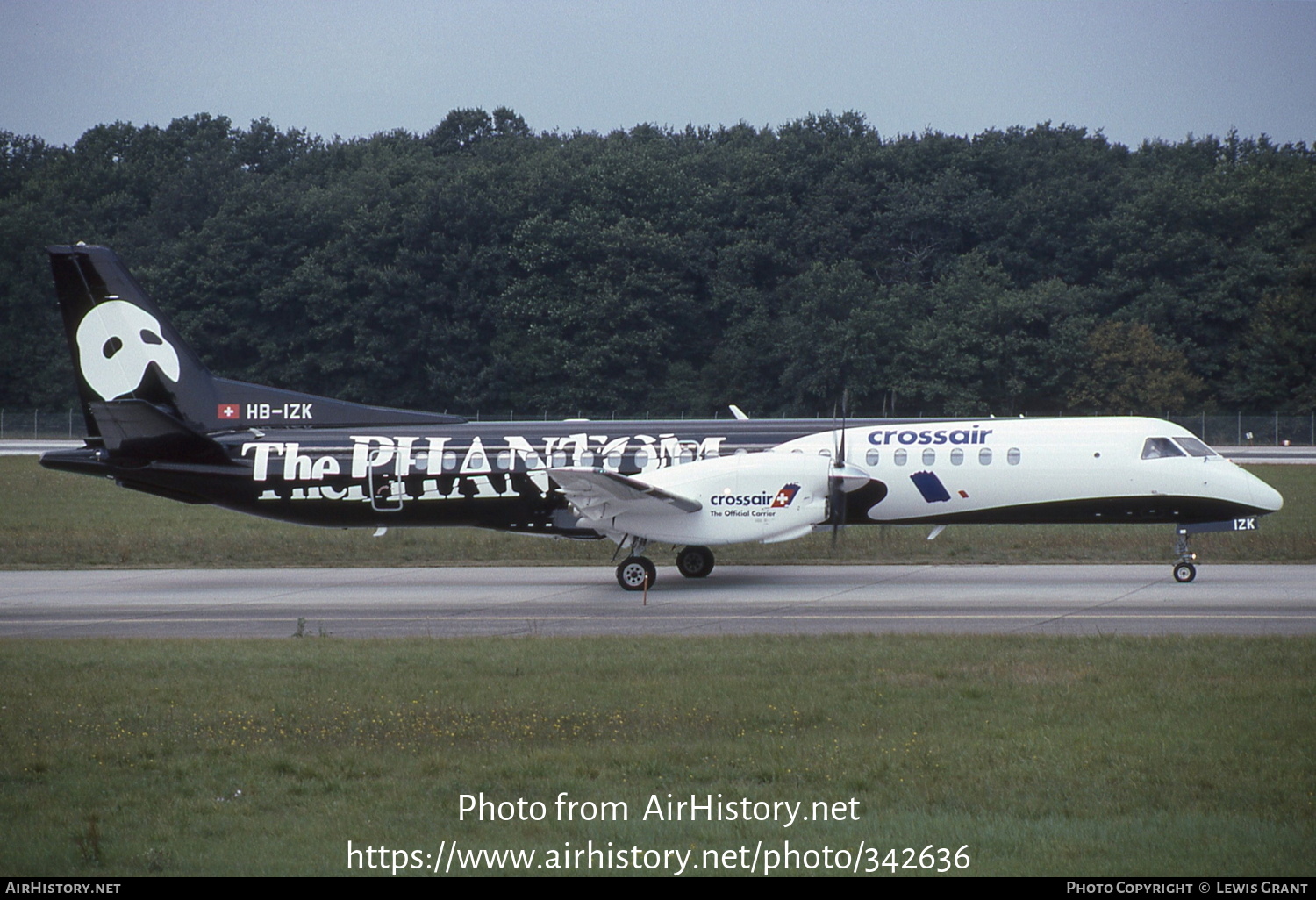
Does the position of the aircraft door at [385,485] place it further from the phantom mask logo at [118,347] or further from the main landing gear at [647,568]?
the phantom mask logo at [118,347]

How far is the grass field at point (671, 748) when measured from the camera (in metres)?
8.84

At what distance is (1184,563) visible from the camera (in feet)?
76.6

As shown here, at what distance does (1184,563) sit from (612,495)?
11069 millimetres

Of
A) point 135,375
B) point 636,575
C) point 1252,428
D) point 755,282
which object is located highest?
point 755,282

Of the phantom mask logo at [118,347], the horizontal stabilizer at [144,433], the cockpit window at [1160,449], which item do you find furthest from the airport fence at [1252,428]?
the phantom mask logo at [118,347]

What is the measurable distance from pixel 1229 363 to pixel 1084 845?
6514 cm

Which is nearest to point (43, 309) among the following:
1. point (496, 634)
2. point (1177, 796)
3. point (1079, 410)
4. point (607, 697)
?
point (1079, 410)

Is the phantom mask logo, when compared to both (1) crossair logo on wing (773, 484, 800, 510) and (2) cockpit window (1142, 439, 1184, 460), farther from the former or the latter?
(2) cockpit window (1142, 439, 1184, 460)

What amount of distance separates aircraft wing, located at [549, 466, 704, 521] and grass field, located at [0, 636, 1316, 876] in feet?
18.7

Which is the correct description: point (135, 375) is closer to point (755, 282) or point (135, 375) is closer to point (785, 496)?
point (785, 496)

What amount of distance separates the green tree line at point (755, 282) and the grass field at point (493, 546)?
28.1m

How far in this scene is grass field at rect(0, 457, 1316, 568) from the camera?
2839 cm

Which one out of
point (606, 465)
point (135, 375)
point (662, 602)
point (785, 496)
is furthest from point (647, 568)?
point (135, 375)
